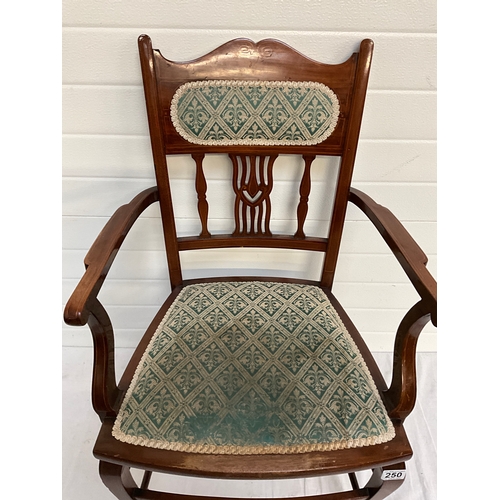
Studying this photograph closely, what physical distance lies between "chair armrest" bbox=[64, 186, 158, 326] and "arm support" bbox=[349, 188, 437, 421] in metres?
0.51

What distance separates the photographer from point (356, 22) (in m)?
0.95

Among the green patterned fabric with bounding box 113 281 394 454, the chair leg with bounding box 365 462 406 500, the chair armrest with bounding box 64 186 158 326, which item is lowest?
the chair leg with bounding box 365 462 406 500

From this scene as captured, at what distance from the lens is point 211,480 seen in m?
1.16

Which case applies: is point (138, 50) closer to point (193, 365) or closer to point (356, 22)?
point (356, 22)

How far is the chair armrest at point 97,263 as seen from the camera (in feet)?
2.07

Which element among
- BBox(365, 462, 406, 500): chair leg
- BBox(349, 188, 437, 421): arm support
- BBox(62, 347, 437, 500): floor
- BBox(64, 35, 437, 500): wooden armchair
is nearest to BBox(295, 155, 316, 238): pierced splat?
BBox(64, 35, 437, 500): wooden armchair

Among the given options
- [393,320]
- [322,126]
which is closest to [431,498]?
[393,320]

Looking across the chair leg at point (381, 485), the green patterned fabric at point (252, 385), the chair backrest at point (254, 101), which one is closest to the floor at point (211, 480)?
the chair leg at point (381, 485)

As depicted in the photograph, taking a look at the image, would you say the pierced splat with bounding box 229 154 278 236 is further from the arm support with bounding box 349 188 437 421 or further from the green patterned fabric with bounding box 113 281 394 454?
the arm support with bounding box 349 188 437 421

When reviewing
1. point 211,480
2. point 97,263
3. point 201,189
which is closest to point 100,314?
point 97,263

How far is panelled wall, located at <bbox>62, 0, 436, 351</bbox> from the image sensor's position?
95 cm

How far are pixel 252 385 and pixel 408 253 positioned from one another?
36 centimetres

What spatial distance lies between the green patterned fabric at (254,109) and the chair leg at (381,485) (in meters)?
0.67

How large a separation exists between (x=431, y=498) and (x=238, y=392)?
29.3 inches
